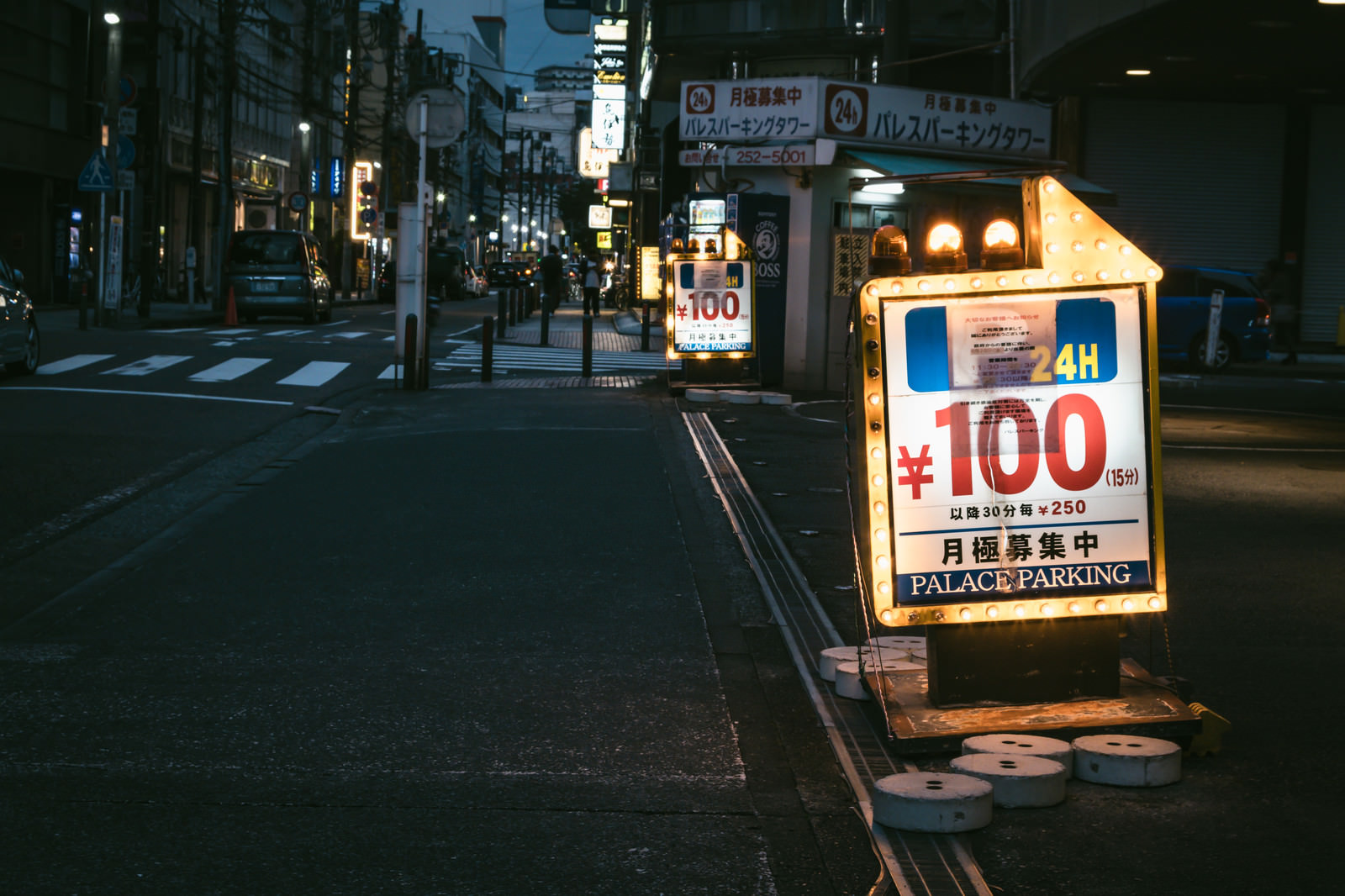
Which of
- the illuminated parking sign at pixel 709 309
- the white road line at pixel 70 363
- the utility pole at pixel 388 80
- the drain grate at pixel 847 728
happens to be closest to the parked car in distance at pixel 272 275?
the white road line at pixel 70 363

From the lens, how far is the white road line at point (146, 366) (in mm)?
18608

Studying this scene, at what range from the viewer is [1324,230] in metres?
34.9

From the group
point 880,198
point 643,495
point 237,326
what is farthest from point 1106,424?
point 237,326

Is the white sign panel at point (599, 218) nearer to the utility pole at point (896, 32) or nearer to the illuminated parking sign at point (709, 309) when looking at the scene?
the utility pole at point (896, 32)

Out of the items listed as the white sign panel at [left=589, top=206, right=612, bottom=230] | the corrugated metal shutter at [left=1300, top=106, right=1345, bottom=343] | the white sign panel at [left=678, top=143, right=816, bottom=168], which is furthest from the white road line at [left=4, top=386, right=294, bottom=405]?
the white sign panel at [left=589, top=206, right=612, bottom=230]

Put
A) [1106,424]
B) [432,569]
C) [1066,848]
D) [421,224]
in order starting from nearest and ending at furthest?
[1066,848], [1106,424], [432,569], [421,224]

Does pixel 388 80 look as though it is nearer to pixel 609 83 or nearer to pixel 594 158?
pixel 609 83

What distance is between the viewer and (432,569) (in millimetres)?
7746

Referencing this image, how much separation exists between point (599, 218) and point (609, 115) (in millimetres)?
10454

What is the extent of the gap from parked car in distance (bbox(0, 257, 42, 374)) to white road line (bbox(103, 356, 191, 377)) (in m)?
0.92

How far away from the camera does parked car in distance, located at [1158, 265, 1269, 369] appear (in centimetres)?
2791

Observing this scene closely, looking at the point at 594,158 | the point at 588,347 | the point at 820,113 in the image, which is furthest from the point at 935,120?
the point at 594,158

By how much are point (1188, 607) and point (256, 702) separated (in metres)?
4.26

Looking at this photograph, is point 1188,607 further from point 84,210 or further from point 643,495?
point 84,210
